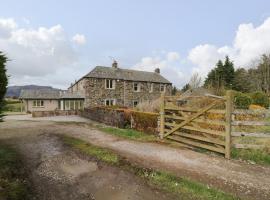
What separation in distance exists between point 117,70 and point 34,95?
1506 cm

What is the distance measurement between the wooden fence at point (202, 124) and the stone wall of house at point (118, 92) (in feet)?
77.7

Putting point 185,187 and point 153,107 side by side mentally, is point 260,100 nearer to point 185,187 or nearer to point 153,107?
point 153,107

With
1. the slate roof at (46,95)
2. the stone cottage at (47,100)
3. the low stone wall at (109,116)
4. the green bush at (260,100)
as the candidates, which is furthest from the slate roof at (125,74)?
the green bush at (260,100)

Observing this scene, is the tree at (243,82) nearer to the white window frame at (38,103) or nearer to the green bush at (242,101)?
the green bush at (242,101)

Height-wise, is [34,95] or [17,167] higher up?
[34,95]

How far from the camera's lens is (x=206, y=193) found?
4.83 metres

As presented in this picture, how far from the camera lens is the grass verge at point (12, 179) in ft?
15.6

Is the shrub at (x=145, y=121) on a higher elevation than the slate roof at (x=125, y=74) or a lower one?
lower

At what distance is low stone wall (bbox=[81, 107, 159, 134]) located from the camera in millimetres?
12841

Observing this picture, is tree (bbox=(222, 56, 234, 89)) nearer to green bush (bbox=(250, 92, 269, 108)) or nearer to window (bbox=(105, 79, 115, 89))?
green bush (bbox=(250, 92, 269, 108))

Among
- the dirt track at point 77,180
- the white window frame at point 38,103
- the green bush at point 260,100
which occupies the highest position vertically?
the green bush at point 260,100

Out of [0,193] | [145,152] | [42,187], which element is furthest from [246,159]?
[0,193]

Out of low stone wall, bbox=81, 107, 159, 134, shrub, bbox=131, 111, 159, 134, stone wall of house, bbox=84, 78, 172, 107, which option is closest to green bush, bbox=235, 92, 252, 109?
low stone wall, bbox=81, 107, 159, 134

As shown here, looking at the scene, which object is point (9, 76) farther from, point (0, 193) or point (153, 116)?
point (153, 116)
